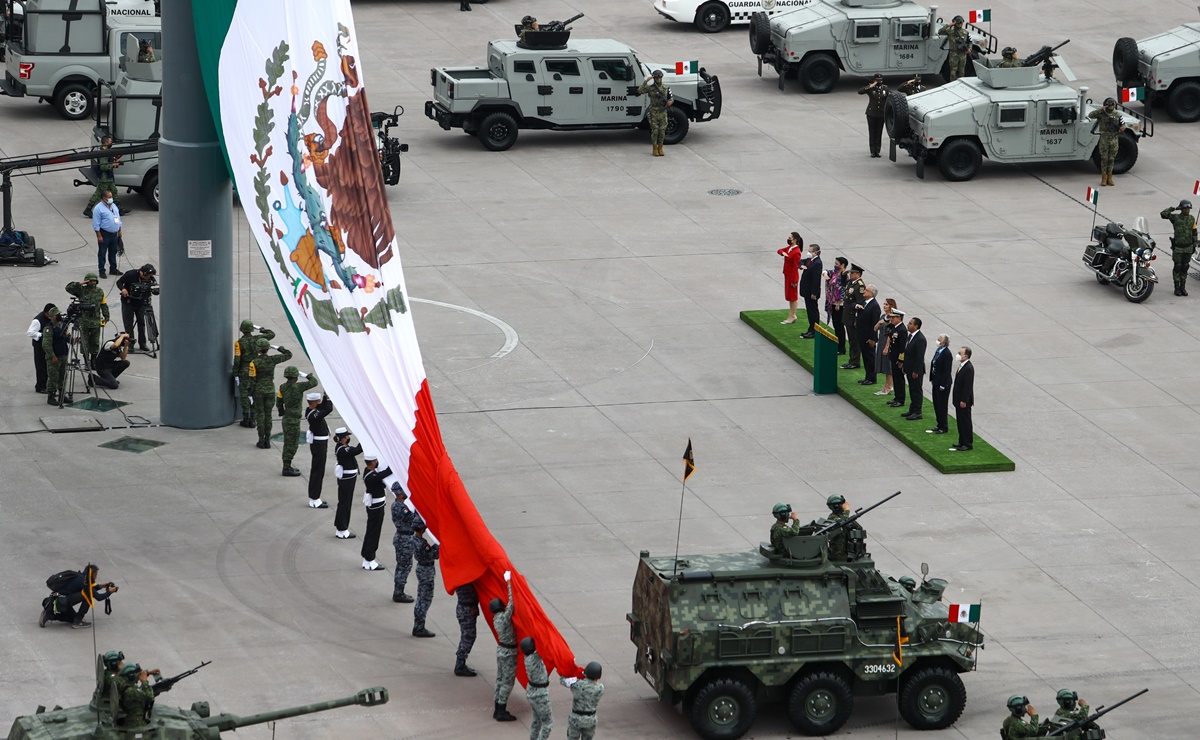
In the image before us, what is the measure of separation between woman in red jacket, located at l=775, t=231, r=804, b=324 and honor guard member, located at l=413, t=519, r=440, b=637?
11.8 metres

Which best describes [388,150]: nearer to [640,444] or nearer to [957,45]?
[640,444]

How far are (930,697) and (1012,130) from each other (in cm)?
2269

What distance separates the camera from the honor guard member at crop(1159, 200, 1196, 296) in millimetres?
34250

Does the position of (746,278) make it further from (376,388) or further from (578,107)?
(376,388)

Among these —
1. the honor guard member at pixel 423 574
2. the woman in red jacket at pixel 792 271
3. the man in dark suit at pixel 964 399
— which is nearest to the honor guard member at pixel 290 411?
the honor guard member at pixel 423 574

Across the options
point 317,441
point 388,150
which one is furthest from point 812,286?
point 388,150

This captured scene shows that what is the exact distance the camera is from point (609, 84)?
43031 mm

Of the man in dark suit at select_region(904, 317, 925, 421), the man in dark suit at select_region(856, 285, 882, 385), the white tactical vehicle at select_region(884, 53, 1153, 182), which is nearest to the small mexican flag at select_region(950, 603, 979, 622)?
the man in dark suit at select_region(904, 317, 925, 421)

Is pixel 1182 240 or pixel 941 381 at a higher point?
pixel 1182 240

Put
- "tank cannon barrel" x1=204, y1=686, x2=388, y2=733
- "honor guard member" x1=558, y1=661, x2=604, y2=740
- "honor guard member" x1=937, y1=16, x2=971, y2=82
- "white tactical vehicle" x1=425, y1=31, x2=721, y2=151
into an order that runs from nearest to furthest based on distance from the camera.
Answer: "tank cannon barrel" x1=204, y1=686, x2=388, y2=733, "honor guard member" x1=558, y1=661, x2=604, y2=740, "white tactical vehicle" x1=425, y1=31, x2=721, y2=151, "honor guard member" x1=937, y1=16, x2=971, y2=82

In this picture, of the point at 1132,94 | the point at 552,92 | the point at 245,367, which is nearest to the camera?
the point at 245,367

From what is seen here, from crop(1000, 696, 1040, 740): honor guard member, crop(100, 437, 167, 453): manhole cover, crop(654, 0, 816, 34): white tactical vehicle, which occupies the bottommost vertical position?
crop(100, 437, 167, 453): manhole cover

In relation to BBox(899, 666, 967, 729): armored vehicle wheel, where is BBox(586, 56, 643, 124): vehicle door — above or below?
above

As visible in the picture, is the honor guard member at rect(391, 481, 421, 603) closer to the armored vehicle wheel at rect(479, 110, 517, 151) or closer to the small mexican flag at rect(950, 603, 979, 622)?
the small mexican flag at rect(950, 603, 979, 622)
